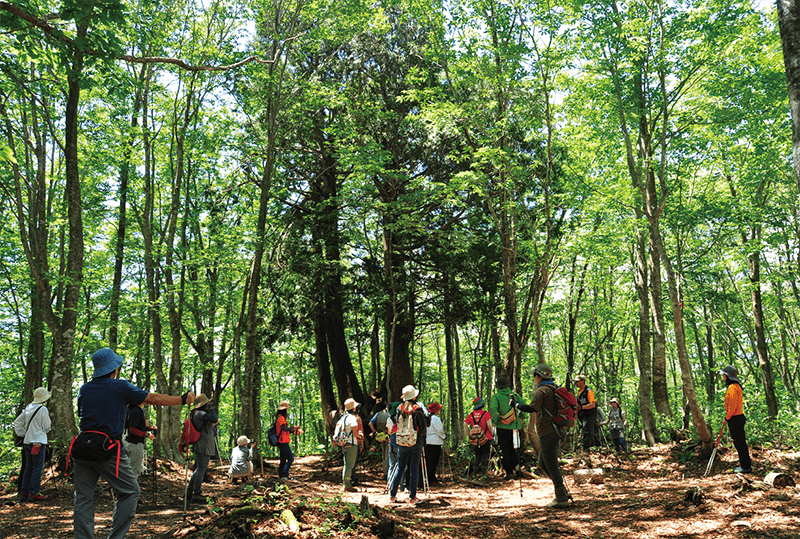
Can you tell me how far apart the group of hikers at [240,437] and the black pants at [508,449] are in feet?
0.08

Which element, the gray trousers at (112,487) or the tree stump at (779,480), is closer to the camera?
the gray trousers at (112,487)

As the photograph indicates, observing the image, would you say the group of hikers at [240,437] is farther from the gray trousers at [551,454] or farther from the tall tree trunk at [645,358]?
the tall tree trunk at [645,358]

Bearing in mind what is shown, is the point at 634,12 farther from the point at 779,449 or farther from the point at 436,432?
the point at 436,432

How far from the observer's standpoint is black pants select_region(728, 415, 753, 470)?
7.59 metres

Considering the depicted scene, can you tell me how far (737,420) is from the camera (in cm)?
773

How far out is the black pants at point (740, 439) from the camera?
7.59 m

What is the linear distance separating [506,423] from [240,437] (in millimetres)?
5209

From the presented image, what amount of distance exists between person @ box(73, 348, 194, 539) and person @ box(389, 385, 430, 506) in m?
4.49

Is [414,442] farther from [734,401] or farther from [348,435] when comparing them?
[734,401]

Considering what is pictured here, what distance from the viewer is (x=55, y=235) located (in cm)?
1923

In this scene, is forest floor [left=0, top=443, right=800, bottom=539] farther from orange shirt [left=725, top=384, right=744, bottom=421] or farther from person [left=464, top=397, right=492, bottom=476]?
orange shirt [left=725, top=384, right=744, bottom=421]

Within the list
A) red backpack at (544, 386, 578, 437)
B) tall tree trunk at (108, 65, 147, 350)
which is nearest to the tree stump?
red backpack at (544, 386, 578, 437)

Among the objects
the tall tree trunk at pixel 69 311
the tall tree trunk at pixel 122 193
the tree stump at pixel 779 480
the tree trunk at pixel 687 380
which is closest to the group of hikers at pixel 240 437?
the tall tree trunk at pixel 69 311

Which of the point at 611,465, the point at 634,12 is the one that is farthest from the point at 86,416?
the point at 634,12
